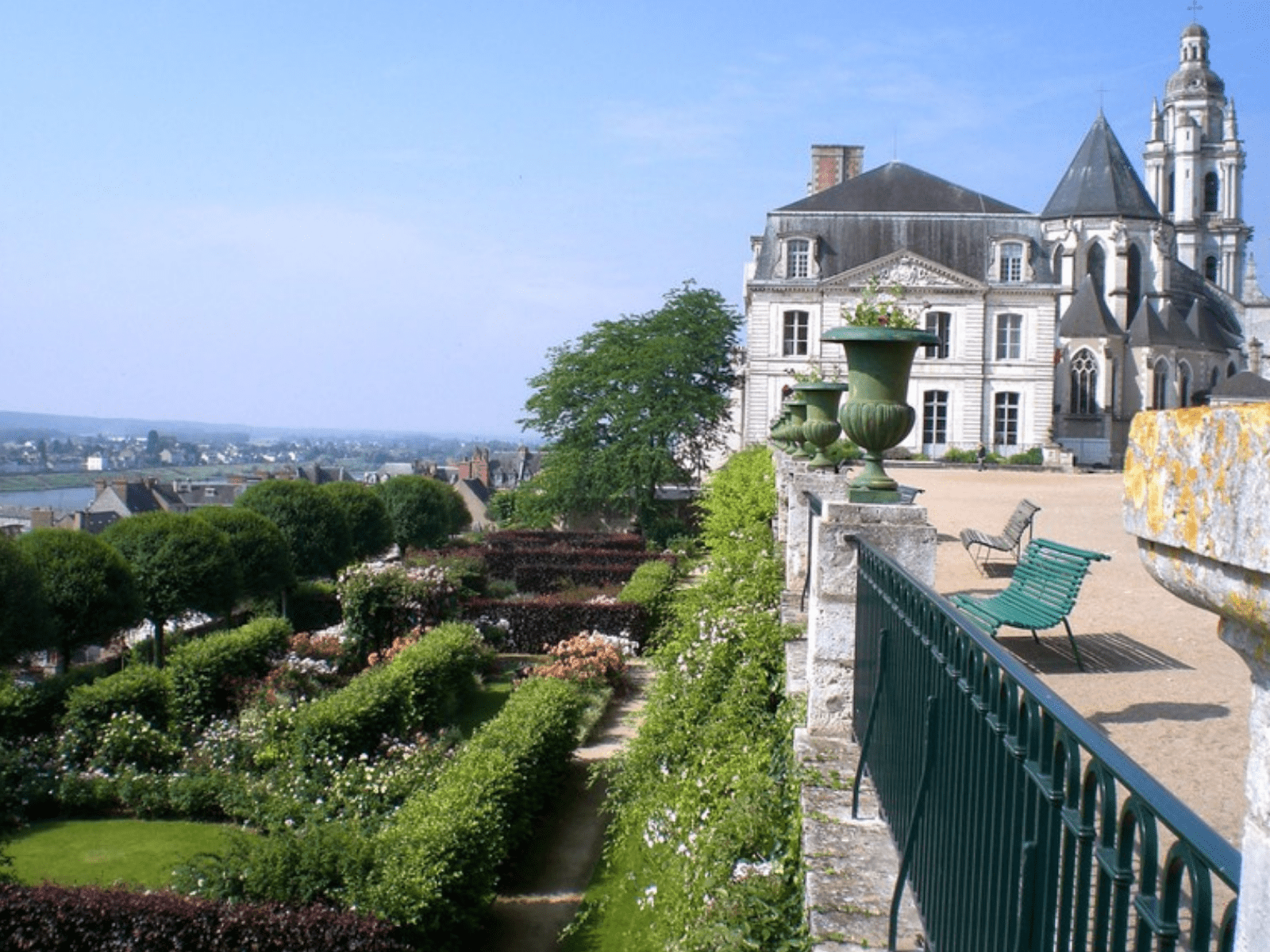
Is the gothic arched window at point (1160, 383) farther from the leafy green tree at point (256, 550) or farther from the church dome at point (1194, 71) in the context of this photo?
the leafy green tree at point (256, 550)

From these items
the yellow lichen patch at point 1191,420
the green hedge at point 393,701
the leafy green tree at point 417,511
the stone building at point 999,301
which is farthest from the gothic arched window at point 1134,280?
the yellow lichen patch at point 1191,420

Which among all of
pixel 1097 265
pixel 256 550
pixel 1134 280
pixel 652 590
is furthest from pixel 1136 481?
pixel 1134 280

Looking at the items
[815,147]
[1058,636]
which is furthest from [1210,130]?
[1058,636]

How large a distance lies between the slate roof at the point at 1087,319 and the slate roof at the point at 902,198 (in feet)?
20.2

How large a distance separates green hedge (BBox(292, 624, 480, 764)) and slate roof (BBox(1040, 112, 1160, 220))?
39025 mm

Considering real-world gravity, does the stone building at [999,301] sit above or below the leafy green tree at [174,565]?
above

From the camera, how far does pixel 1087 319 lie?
4522 centimetres

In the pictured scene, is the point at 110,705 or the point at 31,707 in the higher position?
the point at 110,705

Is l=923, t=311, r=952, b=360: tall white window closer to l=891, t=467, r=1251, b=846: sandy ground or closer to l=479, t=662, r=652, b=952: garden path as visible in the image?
l=891, t=467, r=1251, b=846: sandy ground

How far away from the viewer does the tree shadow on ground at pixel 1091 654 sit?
769cm

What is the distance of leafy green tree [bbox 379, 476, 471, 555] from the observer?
1346 inches

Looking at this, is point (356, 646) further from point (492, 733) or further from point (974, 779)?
point (974, 779)

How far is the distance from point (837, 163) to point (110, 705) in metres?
40.0

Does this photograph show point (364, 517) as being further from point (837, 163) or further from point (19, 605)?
point (837, 163)
